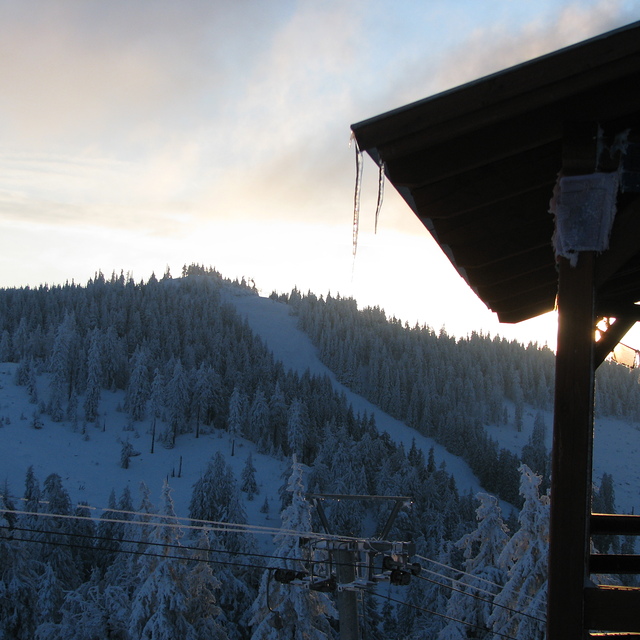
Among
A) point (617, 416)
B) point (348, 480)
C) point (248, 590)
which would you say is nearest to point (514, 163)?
point (248, 590)

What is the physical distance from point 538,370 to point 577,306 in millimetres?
177806

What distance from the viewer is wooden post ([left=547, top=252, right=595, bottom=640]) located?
2.57 metres

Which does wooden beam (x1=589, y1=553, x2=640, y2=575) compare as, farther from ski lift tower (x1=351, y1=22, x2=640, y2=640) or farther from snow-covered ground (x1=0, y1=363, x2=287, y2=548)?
snow-covered ground (x1=0, y1=363, x2=287, y2=548)

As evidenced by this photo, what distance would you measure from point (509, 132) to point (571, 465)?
1457 millimetres

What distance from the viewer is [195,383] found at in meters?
102

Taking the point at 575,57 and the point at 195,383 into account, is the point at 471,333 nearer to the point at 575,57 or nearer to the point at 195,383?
the point at 195,383

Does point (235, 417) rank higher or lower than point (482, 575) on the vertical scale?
higher

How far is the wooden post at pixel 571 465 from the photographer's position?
2568 mm

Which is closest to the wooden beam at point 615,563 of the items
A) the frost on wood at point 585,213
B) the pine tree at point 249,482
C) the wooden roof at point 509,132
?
the wooden roof at point 509,132

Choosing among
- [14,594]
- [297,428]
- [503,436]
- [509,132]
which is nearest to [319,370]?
[503,436]

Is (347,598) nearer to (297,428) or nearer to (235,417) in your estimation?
(297,428)

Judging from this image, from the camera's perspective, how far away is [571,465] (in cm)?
263

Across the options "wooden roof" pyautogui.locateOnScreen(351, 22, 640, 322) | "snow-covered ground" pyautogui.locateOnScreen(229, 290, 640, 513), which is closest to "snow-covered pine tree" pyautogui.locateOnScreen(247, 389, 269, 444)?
"snow-covered ground" pyautogui.locateOnScreen(229, 290, 640, 513)

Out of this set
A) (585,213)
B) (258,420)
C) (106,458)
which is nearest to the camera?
(585,213)
